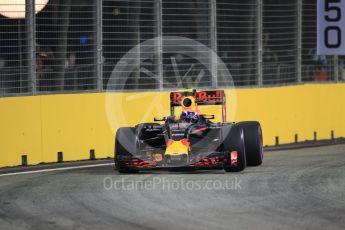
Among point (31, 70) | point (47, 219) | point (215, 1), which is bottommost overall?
point (47, 219)

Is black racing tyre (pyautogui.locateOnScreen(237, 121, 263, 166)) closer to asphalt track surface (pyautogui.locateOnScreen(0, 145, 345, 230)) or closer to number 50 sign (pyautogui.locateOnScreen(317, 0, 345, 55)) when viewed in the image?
asphalt track surface (pyautogui.locateOnScreen(0, 145, 345, 230))

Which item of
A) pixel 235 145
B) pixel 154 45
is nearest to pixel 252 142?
pixel 235 145

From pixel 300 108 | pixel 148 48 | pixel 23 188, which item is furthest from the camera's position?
pixel 300 108

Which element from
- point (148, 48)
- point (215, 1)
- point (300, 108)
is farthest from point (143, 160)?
point (300, 108)

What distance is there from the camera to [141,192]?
45.8 ft

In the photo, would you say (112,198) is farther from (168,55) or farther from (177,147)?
(168,55)

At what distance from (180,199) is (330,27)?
12657 millimetres

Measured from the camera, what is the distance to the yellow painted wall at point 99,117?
737 inches

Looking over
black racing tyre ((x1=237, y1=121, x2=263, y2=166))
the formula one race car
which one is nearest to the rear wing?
the formula one race car

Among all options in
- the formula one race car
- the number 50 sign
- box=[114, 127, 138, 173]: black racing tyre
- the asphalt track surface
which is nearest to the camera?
the asphalt track surface

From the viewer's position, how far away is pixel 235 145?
53.0 ft

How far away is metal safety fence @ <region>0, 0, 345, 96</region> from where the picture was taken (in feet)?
63.1

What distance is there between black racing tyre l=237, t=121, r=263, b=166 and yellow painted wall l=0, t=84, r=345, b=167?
3.82 metres

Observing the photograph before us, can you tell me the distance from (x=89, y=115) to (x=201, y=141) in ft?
13.1
